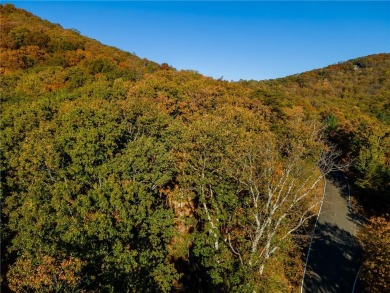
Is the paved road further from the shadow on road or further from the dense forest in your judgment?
the dense forest

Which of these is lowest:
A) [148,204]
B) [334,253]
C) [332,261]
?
[332,261]

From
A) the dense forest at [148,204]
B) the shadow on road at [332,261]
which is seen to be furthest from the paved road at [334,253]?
the dense forest at [148,204]

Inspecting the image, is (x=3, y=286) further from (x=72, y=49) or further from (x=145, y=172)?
(x=72, y=49)

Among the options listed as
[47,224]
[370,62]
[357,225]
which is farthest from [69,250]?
[370,62]

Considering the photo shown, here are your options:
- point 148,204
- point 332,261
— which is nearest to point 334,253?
point 332,261

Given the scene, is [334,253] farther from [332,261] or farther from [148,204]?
[148,204]

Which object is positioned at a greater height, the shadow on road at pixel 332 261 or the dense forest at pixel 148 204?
the dense forest at pixel 148 204

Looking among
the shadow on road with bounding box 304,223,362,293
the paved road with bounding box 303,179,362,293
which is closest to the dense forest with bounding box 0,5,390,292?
the shadow on road with bounding box 304,223,362,293

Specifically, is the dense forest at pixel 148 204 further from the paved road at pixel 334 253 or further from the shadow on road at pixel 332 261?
the paved road at pixel 334 253
